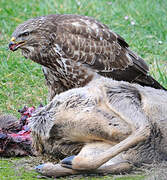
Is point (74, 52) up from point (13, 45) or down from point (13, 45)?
down

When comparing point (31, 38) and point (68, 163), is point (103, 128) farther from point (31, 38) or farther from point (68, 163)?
point (31, 38)

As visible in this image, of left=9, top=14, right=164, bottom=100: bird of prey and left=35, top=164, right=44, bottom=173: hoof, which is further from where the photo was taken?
left=9, top=14, right=164, bottom=100: bird of prey

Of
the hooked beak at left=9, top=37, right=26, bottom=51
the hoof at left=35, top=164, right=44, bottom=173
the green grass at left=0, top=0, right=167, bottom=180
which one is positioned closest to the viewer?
the hoof at left=35, top=164, right=44, bottom=173

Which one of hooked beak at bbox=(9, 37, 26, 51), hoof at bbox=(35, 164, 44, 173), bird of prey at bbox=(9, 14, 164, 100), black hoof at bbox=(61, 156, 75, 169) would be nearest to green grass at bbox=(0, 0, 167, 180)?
bird of prey at bbox=(9, 14, 164, 100)

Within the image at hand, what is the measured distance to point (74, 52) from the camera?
6.08 m

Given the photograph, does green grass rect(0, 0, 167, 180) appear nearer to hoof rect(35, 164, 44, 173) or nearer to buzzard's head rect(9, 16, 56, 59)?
buzzard's head rect(9, 16, 56, 59)

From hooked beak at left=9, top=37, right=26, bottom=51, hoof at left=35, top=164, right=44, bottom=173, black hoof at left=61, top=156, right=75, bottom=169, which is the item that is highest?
hooked beak at left=9, top=37, right=26, bottom=51

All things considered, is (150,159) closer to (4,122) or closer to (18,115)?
(4,122)

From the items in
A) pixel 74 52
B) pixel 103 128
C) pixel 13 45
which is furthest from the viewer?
pixel 74 52

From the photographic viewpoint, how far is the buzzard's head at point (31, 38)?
599 centimetres

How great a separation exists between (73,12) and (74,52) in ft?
11.9

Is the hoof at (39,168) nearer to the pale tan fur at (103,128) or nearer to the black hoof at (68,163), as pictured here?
the pale tan fur at (103,128)

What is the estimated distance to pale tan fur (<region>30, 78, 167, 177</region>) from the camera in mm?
3820

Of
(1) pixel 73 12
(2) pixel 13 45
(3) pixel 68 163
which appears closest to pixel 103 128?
(3) pixel 68 163
